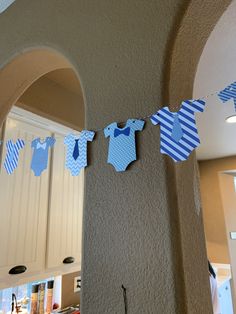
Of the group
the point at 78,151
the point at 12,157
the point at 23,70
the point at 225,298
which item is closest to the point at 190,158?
the point at 78,151

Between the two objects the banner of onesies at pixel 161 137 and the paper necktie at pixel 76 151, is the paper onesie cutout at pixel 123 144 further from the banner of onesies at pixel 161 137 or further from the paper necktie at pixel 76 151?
the paper necktie at pixel 76 151

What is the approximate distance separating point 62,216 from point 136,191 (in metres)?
1.10

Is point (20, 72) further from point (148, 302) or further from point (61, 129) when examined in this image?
point (148, 302)

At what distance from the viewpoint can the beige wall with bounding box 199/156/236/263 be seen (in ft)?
11.5

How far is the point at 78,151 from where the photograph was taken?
2.36ft

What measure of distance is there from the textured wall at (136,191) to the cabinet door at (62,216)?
92cm

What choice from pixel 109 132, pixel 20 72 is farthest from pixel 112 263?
pixel 20 72

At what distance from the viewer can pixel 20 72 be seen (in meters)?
1.09

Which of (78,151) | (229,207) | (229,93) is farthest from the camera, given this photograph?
(229,207)

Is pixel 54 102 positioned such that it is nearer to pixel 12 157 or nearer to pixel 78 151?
pixel 12 157

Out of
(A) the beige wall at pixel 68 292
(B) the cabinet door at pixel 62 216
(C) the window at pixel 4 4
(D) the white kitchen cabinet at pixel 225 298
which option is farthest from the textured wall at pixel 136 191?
(D) the white kitchen cabinet at pixel 225 298

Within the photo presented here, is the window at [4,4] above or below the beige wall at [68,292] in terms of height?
above

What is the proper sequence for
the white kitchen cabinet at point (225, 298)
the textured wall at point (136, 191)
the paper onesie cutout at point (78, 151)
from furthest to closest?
the white kitchen cabinet at point (225, 298)
the paper onesie cutout at point (78, 151)
the textured wall at point (136, 191)

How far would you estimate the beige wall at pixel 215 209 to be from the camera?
11.5 ft
